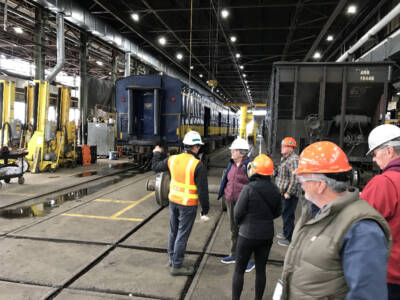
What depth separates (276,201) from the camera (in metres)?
3.04

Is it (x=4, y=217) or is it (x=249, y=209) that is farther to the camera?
(x=4, y=217)

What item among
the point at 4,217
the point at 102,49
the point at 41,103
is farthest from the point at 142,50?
the point at 4,217

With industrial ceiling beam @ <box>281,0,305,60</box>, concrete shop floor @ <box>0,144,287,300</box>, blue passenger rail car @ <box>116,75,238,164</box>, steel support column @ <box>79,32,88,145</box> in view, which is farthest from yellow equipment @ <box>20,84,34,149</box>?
industrial ceiling beam @ <box>281,0,305,60</box>

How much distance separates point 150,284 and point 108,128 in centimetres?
1501

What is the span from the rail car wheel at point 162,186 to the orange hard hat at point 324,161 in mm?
5088

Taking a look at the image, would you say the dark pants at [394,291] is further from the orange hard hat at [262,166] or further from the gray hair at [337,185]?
the orange hard hat at [262,166]

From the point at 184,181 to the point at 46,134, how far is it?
9.67 meters

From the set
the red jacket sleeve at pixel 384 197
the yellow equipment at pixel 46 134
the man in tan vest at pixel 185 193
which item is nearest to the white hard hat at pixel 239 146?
the man in tan vest at pixel 185 193

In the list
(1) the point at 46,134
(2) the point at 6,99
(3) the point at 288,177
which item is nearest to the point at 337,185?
(3) the point at 288,177

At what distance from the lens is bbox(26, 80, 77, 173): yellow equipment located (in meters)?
11.3

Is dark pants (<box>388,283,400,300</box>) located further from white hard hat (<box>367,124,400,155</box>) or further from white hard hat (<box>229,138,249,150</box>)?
white hard hat (<box>229,138,249,150</box>)

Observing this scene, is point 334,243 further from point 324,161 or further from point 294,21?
point 294,21

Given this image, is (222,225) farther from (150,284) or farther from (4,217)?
(4,217)

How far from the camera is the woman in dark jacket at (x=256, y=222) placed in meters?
2.92
